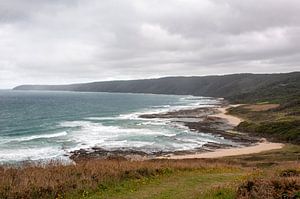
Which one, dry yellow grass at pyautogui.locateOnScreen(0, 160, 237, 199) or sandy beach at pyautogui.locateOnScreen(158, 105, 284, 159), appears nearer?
dry yellow grass at pyautogui.locateOnScreen(0, 160, 237, 199)

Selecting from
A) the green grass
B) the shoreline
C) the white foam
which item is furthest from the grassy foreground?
the white foam

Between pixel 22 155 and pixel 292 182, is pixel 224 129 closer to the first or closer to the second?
pixel 22 155

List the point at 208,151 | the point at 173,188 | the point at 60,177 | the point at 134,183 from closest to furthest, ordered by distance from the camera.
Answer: the point at 173,188, the point at 60,177, the point at 134,183, the point at 208,151

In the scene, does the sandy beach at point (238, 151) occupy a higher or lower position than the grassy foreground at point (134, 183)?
lower

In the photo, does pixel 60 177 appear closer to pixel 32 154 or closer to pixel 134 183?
pixel 134 183


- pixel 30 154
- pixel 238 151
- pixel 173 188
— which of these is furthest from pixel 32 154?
pixel 173 188

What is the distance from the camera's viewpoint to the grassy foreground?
10422 mm

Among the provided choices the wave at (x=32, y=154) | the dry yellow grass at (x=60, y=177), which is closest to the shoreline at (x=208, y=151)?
the wave at (x=32, y=154)

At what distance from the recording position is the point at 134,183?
1380 cm

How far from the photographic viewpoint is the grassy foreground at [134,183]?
10422 millimetres

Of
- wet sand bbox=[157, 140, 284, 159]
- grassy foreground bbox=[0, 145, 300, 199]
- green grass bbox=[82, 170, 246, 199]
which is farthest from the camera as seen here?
wet sand bbox=[157, 140, 284, 159]

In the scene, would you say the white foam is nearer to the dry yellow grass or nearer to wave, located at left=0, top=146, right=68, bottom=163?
wave, located at left=0, top=146, right=68, bottom=163

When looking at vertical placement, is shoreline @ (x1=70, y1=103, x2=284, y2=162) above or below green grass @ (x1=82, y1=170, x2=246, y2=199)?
below

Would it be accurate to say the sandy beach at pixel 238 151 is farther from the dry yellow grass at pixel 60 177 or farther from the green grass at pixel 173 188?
the green grass at pixel 173 188
